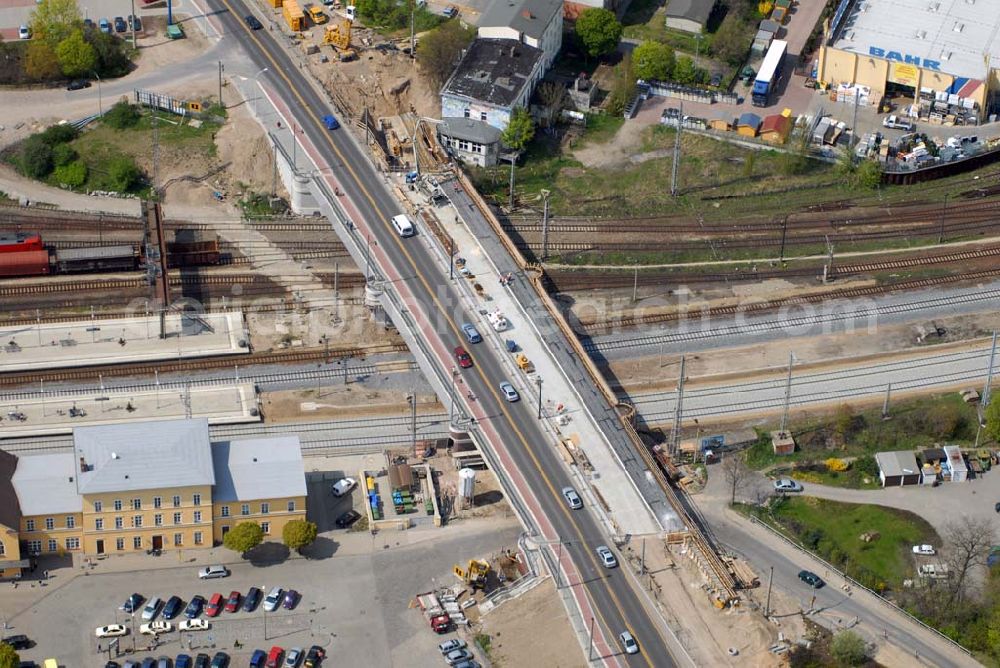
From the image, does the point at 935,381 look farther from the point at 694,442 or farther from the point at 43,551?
the point at 43,551

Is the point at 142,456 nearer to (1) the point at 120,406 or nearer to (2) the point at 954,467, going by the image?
(1) the point at 120,406

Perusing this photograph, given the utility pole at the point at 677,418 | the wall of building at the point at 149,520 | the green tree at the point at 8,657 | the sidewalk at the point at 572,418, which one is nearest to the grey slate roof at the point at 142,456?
the wall of building at the point at 149,520

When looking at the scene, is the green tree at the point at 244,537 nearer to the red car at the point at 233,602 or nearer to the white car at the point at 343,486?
the red car at the point at 233,602

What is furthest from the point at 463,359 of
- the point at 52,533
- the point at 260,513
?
the point at 52,533

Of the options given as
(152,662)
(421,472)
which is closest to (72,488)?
(152,662)

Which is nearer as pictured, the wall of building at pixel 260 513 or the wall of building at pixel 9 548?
the wall of building at pixel 9 548
